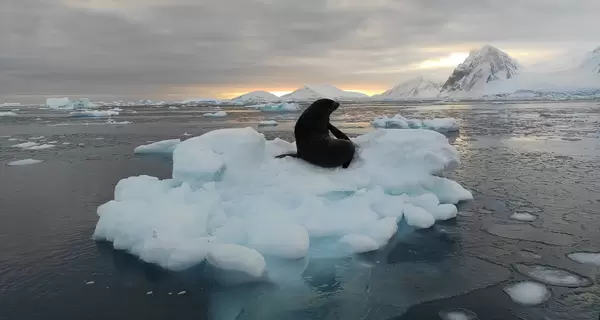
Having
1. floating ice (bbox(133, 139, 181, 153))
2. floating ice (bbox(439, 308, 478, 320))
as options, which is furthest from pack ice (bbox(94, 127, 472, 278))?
floating ice (bbox(133, 139, 181, 153))

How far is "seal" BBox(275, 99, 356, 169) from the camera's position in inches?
297

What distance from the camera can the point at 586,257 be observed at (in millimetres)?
5332

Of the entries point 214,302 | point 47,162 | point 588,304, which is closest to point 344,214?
point 214,302

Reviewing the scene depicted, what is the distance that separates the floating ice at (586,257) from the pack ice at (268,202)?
185 cm

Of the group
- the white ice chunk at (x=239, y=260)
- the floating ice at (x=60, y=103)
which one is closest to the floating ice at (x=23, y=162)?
the white ice chunk at (x=239, y=260)

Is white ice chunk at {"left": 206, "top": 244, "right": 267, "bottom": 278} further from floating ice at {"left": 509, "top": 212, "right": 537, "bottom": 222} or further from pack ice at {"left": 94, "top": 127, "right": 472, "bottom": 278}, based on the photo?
floating ice at {"left": 509, "top": 212, "right": 537, "bottom": 222}

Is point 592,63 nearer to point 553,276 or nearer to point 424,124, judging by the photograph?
point 424,124

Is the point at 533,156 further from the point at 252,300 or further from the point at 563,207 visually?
the point at 252,300

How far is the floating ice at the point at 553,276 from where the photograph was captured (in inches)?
185

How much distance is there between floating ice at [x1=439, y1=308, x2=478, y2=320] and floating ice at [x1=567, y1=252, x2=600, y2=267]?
192cm

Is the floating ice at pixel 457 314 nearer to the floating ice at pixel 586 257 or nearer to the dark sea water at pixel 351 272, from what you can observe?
the dark sea water at pixel 351 272

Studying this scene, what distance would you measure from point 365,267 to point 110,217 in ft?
10.9

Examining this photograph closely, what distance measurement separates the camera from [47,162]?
12797 millimetres

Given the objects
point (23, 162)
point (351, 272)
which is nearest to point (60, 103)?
point (23, 162)
